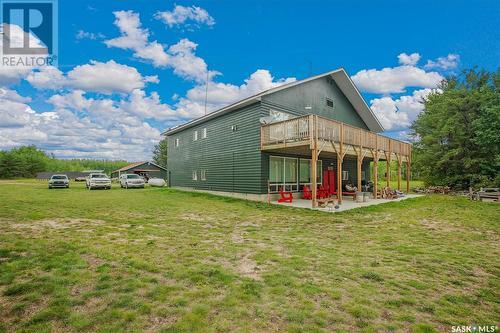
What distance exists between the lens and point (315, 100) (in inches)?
717

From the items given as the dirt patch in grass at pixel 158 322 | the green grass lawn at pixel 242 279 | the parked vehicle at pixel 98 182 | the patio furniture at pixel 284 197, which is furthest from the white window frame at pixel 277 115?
the parked vehicle at pixel 98 182

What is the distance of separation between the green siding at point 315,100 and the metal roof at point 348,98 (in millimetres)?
346

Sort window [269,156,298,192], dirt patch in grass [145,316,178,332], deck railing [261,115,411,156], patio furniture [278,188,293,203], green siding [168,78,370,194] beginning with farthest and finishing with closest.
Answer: window [269,156,298,192]
green siding [168,78,370,194]
patio furniture [278,188,293,203]
deck railing [261,115,411,156]
dirt patch in grass [145,316,178,332]

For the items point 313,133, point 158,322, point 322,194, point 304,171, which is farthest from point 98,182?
point 158,322

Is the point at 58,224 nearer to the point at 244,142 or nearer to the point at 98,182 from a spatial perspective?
the point at 244,142

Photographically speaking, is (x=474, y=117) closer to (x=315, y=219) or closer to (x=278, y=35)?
(x=278, y=35)

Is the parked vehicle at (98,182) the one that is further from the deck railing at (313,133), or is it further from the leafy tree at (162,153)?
the leafy tree at (162,153)

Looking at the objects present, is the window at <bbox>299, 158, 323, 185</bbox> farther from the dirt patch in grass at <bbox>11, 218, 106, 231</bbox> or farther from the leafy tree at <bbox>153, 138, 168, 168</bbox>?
the leafy tree at <bbox>153, 138, 168, 168</bbox>

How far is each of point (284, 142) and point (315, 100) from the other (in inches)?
262

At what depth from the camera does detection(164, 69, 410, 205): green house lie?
13328 millimetres

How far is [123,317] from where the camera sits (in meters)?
2.85

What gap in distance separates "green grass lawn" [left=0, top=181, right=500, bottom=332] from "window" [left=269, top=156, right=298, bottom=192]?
7508 mm

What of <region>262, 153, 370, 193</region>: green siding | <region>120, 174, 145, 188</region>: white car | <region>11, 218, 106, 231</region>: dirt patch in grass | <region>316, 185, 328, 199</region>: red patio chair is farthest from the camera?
<region>120, 174, 145, 188</region>: white car

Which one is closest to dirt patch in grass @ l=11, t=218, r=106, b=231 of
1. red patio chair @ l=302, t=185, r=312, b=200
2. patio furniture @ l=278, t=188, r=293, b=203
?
patio furniture @ l=278, t=188, r=293, b=203
